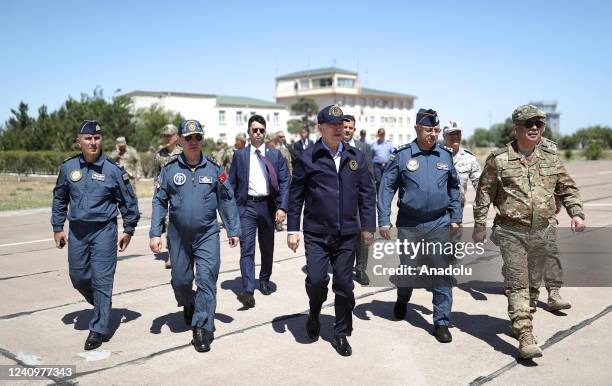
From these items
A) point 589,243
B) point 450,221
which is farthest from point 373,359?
point 589,243

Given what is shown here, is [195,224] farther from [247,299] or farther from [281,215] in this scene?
[247,299]

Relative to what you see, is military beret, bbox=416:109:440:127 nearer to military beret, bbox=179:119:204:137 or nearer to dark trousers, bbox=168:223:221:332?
military beret, bbox=179:119:204:137

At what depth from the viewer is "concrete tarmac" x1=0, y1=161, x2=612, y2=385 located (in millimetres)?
4426

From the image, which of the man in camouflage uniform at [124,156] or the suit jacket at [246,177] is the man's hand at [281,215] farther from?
the man in camouflage uniform at [124,156]

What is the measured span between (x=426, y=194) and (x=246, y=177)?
2.35m

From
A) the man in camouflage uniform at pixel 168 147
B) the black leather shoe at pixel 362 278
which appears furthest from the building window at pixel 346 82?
the black leather shoe at pixel 362 278

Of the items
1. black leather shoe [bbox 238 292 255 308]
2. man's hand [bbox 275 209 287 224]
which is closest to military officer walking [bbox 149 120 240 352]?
man's hand [bbox 275 209 287 224]

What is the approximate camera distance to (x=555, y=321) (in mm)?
5707

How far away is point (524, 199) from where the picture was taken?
4871 millimetres

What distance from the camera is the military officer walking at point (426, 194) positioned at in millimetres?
5449

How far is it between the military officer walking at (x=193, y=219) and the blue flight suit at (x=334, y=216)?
2.75ft

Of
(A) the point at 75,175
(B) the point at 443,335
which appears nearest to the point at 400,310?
(B) the point at 443,335

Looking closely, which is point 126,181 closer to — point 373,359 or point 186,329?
point 186,329

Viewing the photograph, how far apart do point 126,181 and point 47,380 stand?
198cm
